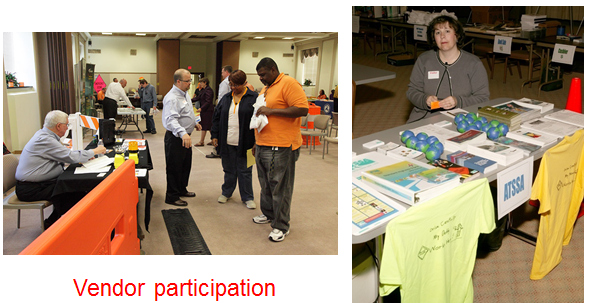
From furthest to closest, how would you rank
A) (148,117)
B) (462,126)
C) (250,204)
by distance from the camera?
(148,117) → (250,204) → (462,126)

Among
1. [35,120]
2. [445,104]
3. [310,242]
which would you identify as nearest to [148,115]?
[35,120]

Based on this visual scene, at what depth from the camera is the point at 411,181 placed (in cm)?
171

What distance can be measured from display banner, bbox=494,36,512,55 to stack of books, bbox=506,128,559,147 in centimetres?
549

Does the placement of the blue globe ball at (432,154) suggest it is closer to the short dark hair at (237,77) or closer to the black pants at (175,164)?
the short dark hair at (237,77)

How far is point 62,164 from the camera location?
3246mm

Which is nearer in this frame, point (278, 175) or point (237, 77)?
point (278, 175)

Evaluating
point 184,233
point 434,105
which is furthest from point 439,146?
point 184,233

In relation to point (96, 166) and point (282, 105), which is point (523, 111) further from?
point (96, 166)

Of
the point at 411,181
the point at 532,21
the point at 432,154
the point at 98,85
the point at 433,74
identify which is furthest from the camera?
the point at 98,85

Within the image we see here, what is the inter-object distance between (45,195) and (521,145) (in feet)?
9.96

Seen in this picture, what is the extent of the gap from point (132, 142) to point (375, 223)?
2592 mm

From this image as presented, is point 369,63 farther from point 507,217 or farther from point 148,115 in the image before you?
point 507,217

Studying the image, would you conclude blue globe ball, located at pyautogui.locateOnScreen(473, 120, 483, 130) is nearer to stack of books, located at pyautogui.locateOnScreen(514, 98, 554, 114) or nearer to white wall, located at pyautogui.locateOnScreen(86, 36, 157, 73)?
stack of books, located at pyautogui.locateOnScreen(514, 98, 554, 114)

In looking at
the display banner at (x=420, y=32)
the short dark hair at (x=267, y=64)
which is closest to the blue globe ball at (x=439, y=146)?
the short dark hair at (x=267, y=64)
